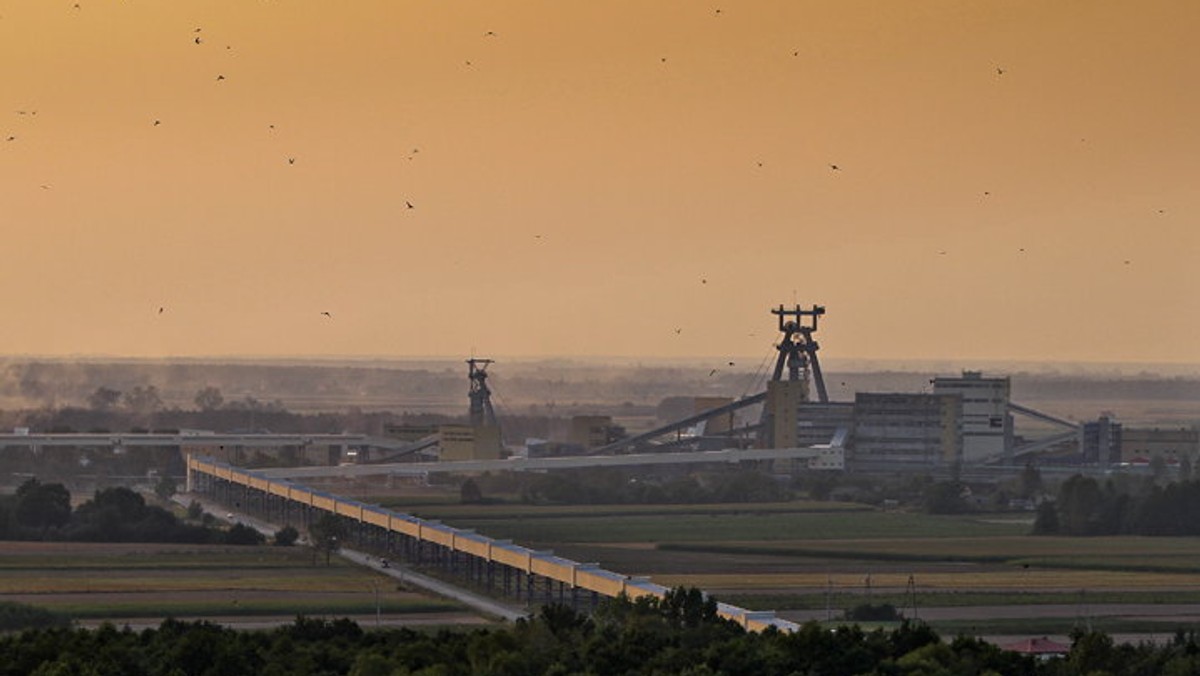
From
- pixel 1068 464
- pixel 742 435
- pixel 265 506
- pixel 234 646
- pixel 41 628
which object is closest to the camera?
pixel 234 646

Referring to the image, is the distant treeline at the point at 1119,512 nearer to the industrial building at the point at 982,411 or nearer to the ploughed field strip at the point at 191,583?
the ploughed field strip at the point at 191,583

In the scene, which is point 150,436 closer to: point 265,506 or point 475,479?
point 475,479

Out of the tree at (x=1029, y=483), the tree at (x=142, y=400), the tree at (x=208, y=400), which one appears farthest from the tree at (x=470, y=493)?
the tree at (x=208, y=400)

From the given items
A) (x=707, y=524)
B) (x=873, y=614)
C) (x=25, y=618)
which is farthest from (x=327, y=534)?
(x=873, y=614)

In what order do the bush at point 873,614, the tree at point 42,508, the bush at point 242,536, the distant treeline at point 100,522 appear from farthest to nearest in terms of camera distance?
the tree at point 42,508 < the distant treeline at point 100,522 < the bush at point 242,536 < the bush at point 873,614

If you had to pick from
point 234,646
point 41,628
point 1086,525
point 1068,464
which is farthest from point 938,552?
point 1068,464

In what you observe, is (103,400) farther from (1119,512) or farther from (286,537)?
(286,537)

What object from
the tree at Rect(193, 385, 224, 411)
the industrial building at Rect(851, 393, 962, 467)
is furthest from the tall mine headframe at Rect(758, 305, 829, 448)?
the tree at Rect(193, 385, 224, 411)
